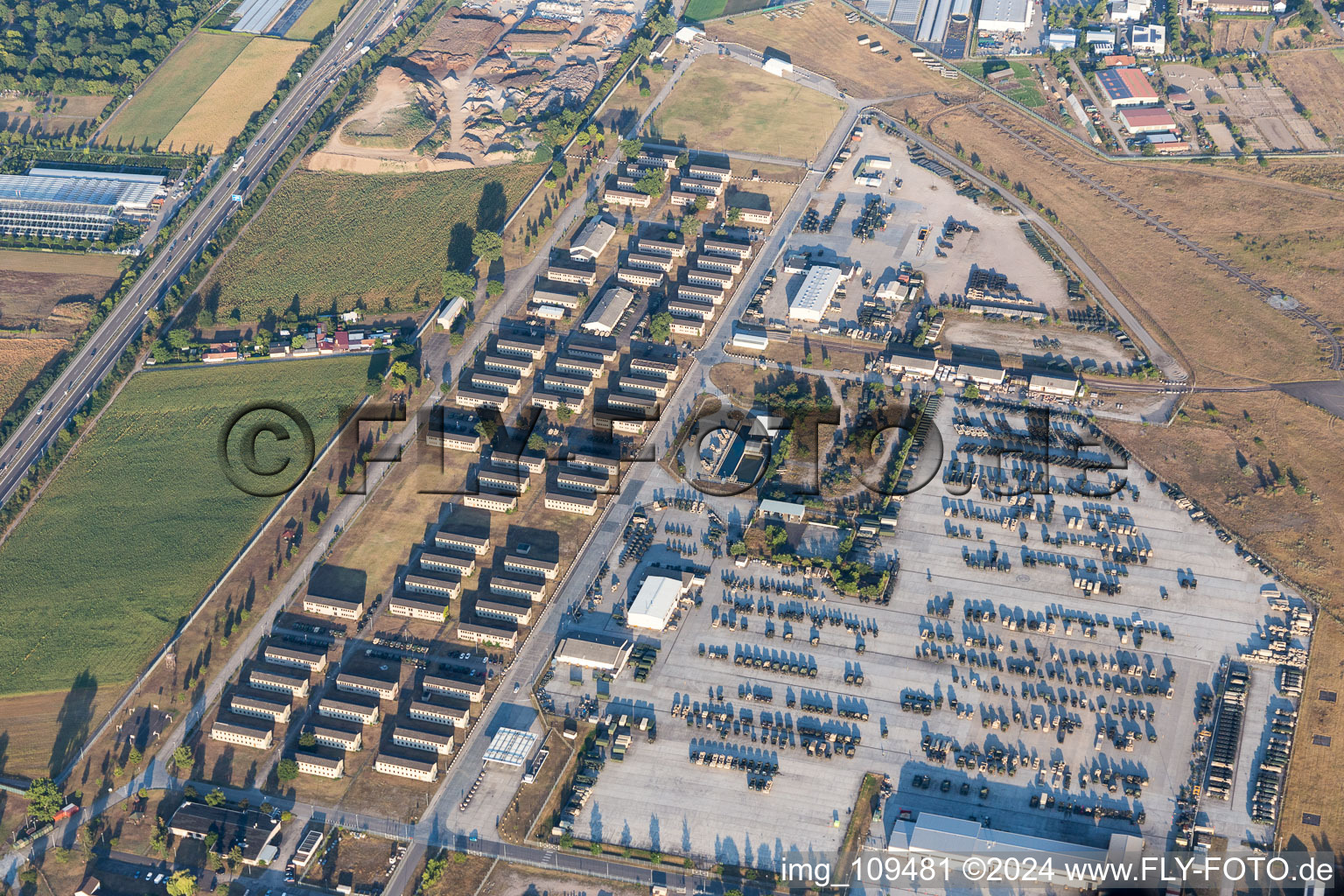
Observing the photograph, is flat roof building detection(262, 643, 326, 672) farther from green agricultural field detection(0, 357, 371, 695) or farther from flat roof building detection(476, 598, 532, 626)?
flat roof building detection(476, 598, 532, 626)

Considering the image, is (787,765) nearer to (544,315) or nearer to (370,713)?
(370,713)

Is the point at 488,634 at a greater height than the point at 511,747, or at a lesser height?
greater

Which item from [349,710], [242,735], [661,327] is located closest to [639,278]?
[661,327]

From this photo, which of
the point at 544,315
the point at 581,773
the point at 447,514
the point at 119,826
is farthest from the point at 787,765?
the point at 544,315

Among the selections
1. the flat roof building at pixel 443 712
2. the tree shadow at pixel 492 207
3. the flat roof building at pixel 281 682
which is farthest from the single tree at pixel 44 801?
the tree shadow at pixel 492 207

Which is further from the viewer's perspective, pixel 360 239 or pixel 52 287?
pixel 360 239

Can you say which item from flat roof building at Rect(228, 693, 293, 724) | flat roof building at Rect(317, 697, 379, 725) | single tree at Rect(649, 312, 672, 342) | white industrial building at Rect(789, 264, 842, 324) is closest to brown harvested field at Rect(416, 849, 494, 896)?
flat roof building at Rect(317, 697, 379, 725)

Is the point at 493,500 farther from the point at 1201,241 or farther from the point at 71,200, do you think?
the point at 1201,241

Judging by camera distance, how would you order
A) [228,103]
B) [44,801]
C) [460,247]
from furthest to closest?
[228,103], [460,247], [44,801]
